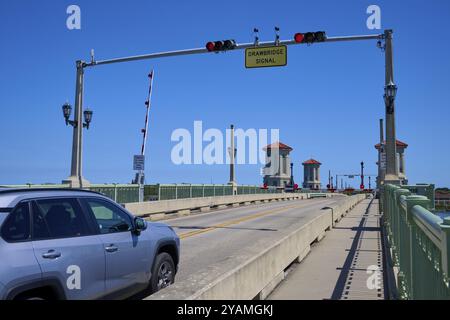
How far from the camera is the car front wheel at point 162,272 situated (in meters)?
7.29

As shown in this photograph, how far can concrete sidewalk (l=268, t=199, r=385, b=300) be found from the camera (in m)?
8.77

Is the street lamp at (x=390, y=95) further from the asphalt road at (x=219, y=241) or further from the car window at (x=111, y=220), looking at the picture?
the car window at (x=111, y=220)

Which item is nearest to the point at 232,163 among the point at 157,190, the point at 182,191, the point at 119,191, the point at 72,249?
the point at 182,191

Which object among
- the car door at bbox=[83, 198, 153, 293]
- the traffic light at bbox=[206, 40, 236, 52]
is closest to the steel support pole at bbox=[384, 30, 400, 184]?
the traffic light at bbox=[206, 40, 236, 52]

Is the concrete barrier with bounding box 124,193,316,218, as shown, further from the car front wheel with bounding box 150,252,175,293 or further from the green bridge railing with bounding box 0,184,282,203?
the car front wheel with bounding box 150,252,175,293

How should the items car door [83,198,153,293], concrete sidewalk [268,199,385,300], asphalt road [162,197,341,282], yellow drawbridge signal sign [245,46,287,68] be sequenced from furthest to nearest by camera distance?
yellow drawbridge signal sign [245,46,287,68]
asphalt road [162,197,341,282]
concrete sidewalk [268,199,385,300]
car door [83,198,153,293]

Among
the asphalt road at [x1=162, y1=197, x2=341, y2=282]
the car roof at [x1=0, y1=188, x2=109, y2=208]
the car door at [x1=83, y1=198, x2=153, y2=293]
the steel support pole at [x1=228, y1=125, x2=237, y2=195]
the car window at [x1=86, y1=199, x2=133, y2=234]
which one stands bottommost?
the asphalt road at [x1=162, y1=197, x2=341, y2=282]

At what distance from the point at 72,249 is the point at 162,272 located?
233 cm

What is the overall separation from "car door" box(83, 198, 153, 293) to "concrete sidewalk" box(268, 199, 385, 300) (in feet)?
8.84

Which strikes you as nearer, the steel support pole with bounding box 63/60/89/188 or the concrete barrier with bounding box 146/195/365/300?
the concrete barrier with bounding box 146/195/365/300

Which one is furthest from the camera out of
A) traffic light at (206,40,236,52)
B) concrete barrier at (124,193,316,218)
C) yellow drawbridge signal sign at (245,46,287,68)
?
concrete barrier at (124,193,316,218)

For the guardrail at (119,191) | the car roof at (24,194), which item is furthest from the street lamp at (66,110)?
the car roof at (24,194)

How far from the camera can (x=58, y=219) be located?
5.73 meters

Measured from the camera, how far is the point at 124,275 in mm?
6496
